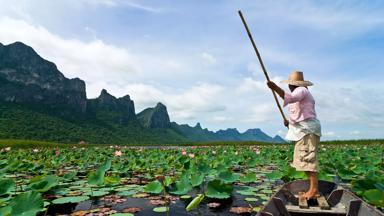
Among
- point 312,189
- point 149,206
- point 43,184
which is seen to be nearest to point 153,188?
point 149,206

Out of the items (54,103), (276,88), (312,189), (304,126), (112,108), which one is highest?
(112,108)

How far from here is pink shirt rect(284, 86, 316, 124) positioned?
4.05m

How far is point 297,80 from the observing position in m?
4.22

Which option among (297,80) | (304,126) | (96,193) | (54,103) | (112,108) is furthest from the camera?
(112,108)

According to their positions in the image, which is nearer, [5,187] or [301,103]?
[5,187]

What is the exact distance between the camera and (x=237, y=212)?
3.88m

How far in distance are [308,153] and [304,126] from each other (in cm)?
36

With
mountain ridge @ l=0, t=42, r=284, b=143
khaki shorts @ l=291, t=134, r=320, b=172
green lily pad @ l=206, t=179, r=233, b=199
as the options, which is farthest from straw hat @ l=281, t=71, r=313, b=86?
mountain ridge @ l=0, t=42, r=284, b=143

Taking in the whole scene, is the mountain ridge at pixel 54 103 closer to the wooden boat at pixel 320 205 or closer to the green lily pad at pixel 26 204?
the green lily pad at pixel 26 204

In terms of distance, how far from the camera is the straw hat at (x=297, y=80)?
4141 millimetres

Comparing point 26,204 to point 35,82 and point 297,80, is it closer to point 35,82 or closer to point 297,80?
point 297,80

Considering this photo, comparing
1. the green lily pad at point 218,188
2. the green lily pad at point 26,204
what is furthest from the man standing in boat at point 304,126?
the green lily pad at point 26,204

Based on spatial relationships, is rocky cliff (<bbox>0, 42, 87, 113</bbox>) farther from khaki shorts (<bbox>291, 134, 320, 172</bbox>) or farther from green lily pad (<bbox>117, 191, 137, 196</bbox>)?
khaki shorts (<bbox>291, 134, 320, 172</bbox>)

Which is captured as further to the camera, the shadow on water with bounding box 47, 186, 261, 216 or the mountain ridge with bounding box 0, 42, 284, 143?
the mountain ridge with bounding box 0, 42, 284, 143
